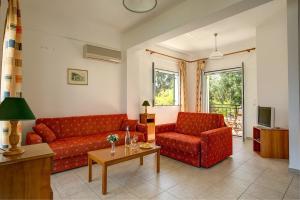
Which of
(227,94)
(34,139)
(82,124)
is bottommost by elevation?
(34,139)

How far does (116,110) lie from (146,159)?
1.70 meters

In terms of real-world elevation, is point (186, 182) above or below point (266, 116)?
below

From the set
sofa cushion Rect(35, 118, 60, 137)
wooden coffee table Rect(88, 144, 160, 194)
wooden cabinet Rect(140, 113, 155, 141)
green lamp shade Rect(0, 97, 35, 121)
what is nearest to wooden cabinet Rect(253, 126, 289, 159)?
wooden coffee table Rect(88, 144, 160, 194)

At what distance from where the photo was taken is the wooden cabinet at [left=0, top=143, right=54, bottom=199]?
1.35 meters

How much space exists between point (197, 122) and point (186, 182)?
153 centimetres

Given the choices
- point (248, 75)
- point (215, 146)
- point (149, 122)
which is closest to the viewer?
point (215, 146)

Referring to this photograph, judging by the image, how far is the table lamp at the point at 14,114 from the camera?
139cm

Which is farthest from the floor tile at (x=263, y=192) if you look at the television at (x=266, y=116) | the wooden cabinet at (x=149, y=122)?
the wooden cabinet at (x=149, y=122)

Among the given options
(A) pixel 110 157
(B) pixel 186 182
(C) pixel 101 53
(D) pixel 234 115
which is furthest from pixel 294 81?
(C) pixel 101 53

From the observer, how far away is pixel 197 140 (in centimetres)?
307

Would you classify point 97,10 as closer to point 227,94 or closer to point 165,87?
point 165,87

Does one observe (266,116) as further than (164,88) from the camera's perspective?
No

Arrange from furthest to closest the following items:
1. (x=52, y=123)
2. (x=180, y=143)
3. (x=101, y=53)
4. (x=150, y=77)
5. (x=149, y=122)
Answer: (x=150, y=77)
(x=149, y=122)
(x=101, y=53)
(x=52, y=123)
(x=180, y=143)

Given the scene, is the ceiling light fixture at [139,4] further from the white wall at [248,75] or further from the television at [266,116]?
the white wall at [248,75]
